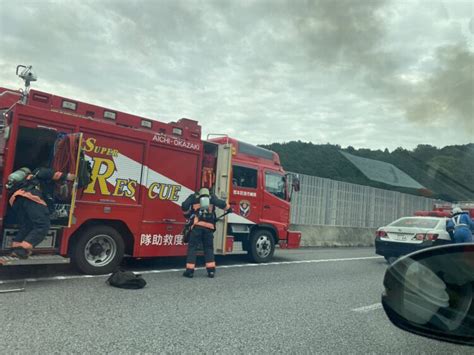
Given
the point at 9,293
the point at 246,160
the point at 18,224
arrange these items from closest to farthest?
the point at 9,293 → the point at 18,224 → the point at 246,160

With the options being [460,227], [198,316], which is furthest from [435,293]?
[460,227]

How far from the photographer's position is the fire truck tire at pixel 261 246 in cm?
945

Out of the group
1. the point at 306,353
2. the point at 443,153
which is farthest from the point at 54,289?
the point at 443,153

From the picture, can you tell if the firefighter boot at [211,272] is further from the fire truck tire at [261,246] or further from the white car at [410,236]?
the white car at [410,236]

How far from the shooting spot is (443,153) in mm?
32031

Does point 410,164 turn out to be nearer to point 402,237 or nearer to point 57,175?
point 402,237

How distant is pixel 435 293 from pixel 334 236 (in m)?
14.6

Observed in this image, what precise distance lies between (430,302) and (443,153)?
33.7 m

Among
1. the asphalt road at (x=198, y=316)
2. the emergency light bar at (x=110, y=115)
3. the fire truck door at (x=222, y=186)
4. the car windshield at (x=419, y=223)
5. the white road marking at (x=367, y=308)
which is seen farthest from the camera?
the car windshield at (x=419, y=223)

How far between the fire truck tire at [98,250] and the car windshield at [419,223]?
285 inches

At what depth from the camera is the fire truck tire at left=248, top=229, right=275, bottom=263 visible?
9.45 m

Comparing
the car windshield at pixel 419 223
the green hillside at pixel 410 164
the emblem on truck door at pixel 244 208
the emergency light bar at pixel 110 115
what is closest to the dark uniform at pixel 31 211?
the emergency light bar at pixel 110 115

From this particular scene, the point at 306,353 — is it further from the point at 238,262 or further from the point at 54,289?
the point at 238,262

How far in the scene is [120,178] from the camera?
286 inches
